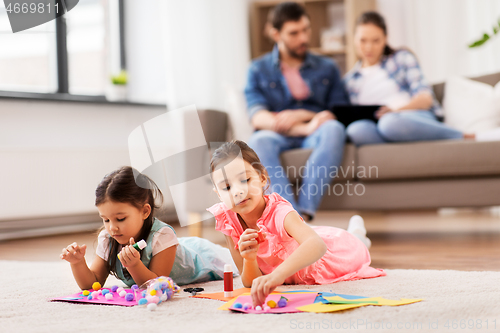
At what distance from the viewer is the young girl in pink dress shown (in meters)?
0.93

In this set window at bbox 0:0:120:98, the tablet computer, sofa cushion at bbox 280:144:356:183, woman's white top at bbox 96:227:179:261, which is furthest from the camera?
window at bbox 0:0:120:98

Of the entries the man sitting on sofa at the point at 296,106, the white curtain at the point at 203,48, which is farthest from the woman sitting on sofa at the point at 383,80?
the white curtain at the point at 203,48

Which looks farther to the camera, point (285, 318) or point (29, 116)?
Answer: point (29, 116)

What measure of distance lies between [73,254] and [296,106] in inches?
56.4

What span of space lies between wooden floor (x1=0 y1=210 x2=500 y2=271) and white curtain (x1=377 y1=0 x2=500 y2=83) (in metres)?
1.08

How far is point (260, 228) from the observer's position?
41.9 inches

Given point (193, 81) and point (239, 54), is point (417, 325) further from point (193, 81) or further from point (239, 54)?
point (239, 54)

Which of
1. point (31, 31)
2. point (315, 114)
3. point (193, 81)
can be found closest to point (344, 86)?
point (315, 114)

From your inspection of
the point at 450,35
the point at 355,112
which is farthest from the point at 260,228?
the point at 450,35

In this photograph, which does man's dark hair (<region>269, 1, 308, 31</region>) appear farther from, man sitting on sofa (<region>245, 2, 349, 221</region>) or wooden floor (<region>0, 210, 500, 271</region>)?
wooden floor (<region>0, 210, 500, 271</region>)

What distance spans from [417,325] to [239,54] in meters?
2.94

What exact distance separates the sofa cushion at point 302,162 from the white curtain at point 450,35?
1908mm

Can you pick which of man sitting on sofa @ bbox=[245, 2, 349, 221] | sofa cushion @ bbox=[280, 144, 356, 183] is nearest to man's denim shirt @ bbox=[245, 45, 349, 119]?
man sitting on sofa @ bbox=[245, 2, 349, 221]

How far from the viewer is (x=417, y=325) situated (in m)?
0.74
